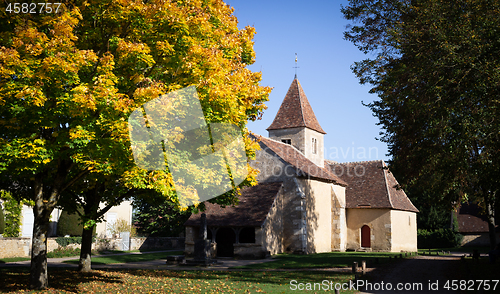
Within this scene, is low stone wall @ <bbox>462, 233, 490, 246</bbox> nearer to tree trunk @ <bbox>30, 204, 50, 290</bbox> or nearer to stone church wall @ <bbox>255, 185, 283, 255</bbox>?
stone church wall @ <bbox>255, 185, 283, 255</bbox>

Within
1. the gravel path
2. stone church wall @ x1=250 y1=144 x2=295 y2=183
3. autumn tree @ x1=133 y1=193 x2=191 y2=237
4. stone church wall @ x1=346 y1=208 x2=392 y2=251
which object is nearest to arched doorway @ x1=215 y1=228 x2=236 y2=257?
stone church wall @ x1=250 y1=144 x2=295 y2=183

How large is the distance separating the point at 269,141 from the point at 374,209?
35.3 feet

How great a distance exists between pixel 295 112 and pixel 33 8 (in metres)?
28.2

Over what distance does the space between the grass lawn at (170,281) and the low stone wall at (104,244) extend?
950 cm

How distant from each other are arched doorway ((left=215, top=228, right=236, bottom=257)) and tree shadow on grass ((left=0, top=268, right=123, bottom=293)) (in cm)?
1261

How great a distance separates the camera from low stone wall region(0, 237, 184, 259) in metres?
24.7

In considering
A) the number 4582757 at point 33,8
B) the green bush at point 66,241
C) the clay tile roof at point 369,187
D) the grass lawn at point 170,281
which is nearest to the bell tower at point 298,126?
the clay tile roof at point 369,187

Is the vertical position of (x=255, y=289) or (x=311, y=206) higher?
(x=311, y=206)

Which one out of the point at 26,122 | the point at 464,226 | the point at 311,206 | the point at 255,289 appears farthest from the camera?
the point at 464,226

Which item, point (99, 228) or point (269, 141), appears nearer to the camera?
point (269, 141)

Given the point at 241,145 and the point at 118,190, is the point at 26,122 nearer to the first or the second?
the point at 118,190

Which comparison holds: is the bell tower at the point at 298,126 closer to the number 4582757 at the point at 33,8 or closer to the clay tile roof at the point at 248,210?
the clay tile roof at the point at 248,210

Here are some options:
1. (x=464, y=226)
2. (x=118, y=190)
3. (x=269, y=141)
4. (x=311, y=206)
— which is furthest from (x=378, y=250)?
(x=118, y=190)

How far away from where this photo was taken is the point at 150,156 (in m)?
10.9
